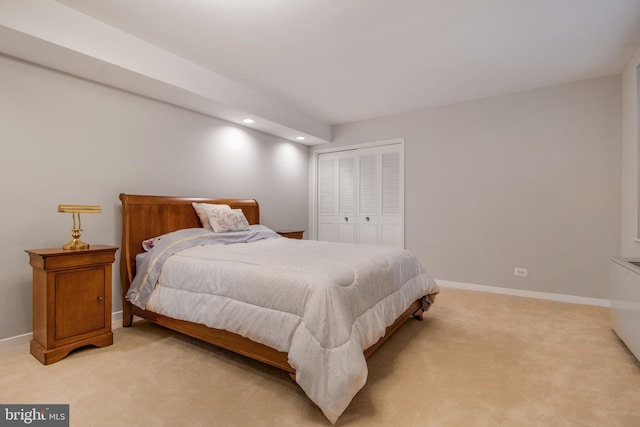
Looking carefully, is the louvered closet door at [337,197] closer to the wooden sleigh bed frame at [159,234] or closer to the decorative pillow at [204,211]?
the wooden sleigh bed frame at [159,234]

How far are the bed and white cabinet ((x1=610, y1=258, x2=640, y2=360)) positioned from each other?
4.41 ft

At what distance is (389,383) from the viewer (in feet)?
6.15

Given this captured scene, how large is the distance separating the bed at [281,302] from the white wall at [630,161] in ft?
6.64

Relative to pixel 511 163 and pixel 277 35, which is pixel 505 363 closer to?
pixel 511 163

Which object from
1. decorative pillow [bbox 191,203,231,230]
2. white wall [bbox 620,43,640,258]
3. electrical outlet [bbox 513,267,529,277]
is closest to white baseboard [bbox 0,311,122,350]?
decorative pillow [bbox 191,203,231,230]

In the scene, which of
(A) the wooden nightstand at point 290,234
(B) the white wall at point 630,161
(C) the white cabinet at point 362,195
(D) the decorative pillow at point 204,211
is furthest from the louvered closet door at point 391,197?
(D) the decorative pillow at point 204,211

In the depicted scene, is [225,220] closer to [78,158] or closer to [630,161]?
[78,158]

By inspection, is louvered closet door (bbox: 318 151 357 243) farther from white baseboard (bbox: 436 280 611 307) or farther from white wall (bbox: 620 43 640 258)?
white wall (bbox: 620 43 640 258)

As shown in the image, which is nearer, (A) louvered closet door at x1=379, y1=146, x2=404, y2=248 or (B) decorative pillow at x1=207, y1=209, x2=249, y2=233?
(B) decorative pillow at x1=207, y1=209, x2=249, y2=233

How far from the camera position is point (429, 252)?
4.52m

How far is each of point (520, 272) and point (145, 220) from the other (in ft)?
14.4

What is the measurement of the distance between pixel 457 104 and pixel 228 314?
13.2 feet

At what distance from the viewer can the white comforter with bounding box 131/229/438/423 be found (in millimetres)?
1575

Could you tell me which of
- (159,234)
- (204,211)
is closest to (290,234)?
(204,211)
